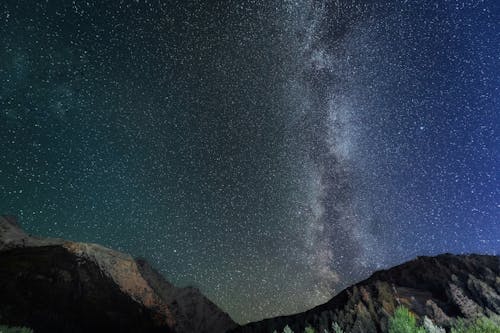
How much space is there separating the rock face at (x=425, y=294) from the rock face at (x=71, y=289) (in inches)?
865

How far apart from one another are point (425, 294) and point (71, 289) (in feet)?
121

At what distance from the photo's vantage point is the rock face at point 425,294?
1805 cm

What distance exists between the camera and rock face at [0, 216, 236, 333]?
32.1 m

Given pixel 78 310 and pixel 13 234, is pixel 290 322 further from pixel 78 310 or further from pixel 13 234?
pixel 13 234

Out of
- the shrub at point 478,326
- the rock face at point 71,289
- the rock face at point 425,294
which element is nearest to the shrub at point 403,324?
the rock face at point 425,294

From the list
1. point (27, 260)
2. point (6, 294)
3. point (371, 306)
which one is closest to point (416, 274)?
point (371, 306)

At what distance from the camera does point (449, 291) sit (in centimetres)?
2016

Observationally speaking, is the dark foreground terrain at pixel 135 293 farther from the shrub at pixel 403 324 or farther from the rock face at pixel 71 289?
the shrub at pixel 403 324

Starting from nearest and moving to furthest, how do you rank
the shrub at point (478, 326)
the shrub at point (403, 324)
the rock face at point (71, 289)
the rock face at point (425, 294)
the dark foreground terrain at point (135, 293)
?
the shrub at point (478, 326) → the shrub at point (403, 324) → the rock face at point (425, 294) → the dark foreground terrain at point (135, 293) → the rock face at point (71, 289)

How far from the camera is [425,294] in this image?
73.6 ft

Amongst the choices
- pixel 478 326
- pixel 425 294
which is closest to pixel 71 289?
pixel 425 294

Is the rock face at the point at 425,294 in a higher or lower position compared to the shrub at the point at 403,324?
higher

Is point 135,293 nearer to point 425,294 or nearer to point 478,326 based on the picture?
point 425,294

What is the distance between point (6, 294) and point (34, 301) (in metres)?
2.87
